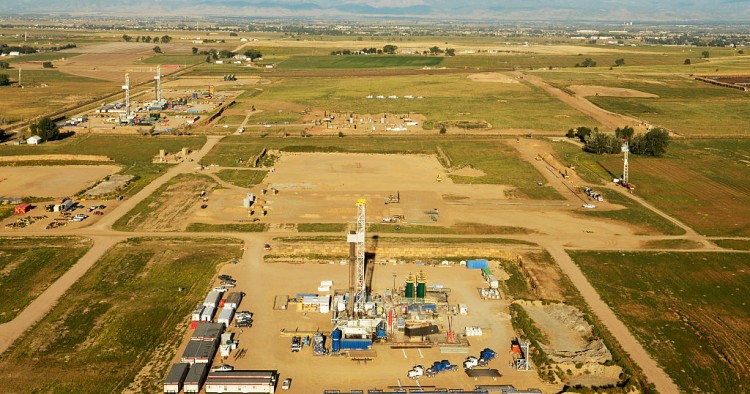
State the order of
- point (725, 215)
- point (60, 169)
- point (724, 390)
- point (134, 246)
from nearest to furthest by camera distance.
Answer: point (724, 390) < point (134, 246) < point (725, 215) < point (60, 169)

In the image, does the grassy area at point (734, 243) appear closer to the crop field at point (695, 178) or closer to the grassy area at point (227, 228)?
the crop field at point (695, 178)

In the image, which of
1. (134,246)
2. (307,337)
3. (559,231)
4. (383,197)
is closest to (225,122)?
(383,197)

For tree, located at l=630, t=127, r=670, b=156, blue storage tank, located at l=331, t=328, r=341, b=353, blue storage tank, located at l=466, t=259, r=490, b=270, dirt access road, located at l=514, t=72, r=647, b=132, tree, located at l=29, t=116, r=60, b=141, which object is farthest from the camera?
dirt access road, located at l=514, t=72, r=647, b=132

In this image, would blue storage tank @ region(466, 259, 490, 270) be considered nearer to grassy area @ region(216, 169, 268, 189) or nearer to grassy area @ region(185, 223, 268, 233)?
grassy area @ region(185, 223, 268, 233)

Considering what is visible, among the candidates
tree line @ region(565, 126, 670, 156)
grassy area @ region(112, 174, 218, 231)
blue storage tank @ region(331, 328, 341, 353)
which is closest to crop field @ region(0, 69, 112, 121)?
grassy area @ region(112, 174, 218, 231)

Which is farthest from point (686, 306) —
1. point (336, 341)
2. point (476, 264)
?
point (336, 341)

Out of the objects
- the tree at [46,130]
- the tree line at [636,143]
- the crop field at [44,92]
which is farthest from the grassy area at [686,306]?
the crop field at [44,92]

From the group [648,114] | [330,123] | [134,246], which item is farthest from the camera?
[648,114]

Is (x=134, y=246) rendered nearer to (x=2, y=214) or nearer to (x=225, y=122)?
(x=2, y=214)
